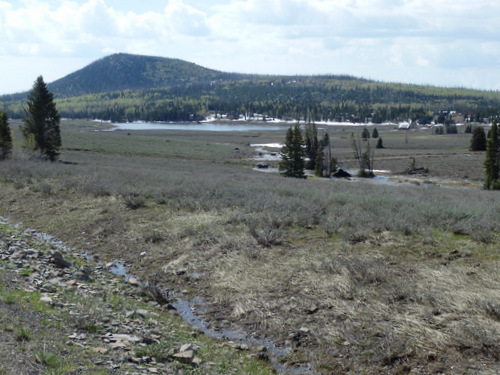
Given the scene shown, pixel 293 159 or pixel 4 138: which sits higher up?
pixel 4 138

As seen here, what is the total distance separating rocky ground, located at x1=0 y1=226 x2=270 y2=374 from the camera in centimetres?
649

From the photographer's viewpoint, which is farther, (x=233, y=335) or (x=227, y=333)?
(x=227, y=333)

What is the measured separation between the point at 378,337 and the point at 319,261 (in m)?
3.50

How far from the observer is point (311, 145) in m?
76.6

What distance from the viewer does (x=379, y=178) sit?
216ft

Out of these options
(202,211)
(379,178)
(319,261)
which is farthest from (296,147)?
(319,261)

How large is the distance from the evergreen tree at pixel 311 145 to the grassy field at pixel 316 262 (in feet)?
179

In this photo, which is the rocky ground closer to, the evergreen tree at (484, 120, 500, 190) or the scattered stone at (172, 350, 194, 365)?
the scattered stone at (172, 350, 194, 365)

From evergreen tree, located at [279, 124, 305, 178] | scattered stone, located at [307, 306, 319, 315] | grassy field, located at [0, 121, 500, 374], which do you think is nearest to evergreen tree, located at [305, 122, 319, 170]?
evergreen tree, located at [279, 124, 305, 178]

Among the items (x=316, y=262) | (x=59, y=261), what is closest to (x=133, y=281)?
(x=59, y=261)

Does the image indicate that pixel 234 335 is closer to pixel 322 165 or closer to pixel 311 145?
pixel 322 165

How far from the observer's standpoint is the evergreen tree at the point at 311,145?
246ft

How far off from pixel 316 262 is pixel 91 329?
565cm

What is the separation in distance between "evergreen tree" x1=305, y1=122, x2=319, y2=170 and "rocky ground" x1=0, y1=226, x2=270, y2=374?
65273 mm
